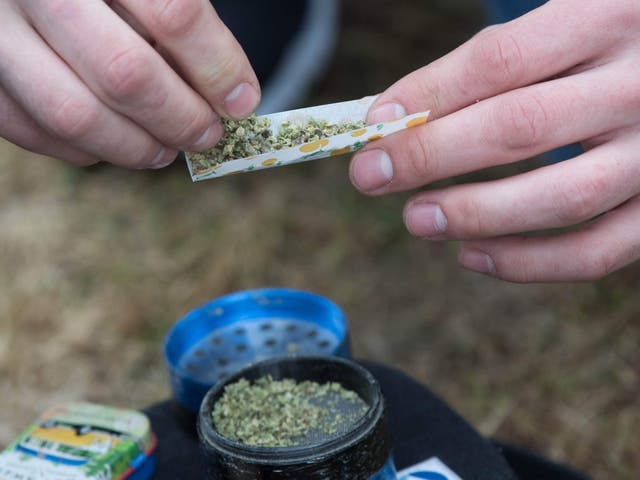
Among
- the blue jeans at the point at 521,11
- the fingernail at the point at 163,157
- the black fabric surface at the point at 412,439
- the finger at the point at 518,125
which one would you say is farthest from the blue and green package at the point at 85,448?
the blue jeans at the point at 521,11

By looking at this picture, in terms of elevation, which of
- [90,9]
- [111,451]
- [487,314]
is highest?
[90,9]

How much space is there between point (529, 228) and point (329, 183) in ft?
4.71

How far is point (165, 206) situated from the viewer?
2.21 m

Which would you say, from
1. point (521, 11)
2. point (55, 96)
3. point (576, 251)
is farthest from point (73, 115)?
point (521, 11)

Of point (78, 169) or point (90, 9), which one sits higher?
point (90, 9)

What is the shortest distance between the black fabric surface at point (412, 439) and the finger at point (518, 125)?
0.86 feet

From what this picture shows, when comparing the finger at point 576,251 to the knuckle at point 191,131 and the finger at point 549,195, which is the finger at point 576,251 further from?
the knuckle at point 191,131

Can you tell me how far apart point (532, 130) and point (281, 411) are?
0.36 m

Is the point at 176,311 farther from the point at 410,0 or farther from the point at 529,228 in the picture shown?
the point at 410,0

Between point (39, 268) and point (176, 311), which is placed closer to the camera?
point (176, 311)

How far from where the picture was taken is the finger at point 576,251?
2.78 ft

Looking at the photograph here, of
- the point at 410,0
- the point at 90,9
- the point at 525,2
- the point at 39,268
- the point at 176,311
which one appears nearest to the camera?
the point at 90,9

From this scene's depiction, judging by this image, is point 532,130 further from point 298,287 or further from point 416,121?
point 298,287

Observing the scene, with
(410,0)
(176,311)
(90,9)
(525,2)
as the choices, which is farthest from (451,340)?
(410,0)
